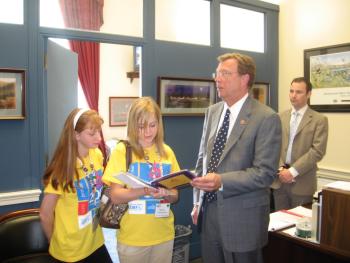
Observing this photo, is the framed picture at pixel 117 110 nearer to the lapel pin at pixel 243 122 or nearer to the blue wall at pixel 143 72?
the blue wall at pixel 143 72

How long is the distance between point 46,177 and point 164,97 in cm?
192

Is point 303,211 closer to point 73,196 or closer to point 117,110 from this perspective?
point 73,196

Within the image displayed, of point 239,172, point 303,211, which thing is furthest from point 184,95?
point 239,172

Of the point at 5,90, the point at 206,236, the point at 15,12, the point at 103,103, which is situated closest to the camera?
the point at 206,236

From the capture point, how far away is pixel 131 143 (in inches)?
66.1

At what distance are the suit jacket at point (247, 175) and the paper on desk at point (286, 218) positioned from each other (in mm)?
300

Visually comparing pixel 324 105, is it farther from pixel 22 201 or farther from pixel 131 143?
pixel 22 201

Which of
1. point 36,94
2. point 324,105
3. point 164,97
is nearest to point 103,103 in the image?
point 164,97

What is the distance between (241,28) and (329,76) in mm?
1169

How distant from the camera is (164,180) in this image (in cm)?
150

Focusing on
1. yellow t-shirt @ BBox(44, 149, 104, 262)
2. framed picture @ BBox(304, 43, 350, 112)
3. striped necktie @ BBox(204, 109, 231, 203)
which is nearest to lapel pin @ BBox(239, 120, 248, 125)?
striped necktie @ BBox(204, 109, 231, 203)

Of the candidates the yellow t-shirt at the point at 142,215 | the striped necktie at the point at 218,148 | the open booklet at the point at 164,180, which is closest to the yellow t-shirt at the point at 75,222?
the yellow t-shirt at the point at 142,215

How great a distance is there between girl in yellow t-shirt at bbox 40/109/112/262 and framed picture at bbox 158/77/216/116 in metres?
1.70

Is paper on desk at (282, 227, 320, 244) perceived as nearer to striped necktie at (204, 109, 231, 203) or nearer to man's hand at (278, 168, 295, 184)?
striped necktie at (204, 109, 231, 203)
